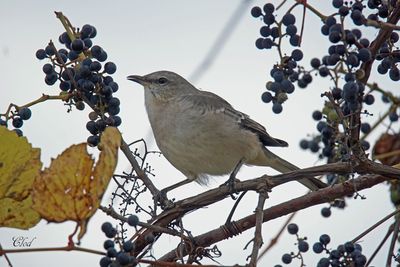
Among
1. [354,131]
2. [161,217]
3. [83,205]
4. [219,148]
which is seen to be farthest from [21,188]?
[219,148]

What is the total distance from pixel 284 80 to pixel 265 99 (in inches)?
10.5

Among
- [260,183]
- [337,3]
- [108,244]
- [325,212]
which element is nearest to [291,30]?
[337,3]

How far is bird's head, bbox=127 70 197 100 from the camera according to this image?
19.7 feet

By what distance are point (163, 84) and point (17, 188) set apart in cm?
386

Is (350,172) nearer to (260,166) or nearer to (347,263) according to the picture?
(347,263)

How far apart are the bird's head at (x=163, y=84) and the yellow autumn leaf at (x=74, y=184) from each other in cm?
360

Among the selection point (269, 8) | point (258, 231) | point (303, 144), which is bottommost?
point (258, 231)

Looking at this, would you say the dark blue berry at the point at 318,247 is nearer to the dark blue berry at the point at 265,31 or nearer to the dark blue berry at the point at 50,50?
the dark blue berry at the point at 265,31

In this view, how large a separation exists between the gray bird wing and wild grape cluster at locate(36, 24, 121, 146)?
2.03 meters

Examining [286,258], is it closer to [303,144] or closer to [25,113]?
[25,113]

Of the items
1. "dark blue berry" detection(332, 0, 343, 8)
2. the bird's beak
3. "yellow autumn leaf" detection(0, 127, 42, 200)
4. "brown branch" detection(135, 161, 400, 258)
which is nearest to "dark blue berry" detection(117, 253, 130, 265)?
"yellow autumn leaf" detection(0, 127, 42, 200)

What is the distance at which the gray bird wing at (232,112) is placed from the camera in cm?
547

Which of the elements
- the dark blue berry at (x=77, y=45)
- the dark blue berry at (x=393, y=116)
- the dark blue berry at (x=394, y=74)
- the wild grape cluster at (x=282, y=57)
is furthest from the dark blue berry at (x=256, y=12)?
the dark blue berry at (x=393, y=116)

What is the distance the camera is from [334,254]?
308cm
